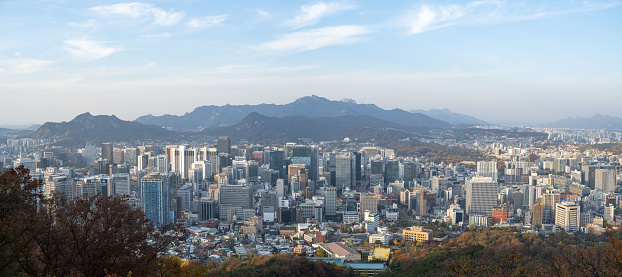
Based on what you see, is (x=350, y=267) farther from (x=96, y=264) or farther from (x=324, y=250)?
(x=96, y=264)

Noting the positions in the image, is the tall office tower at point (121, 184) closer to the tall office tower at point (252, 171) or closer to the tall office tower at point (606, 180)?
the tall office tower at point (252, 171)

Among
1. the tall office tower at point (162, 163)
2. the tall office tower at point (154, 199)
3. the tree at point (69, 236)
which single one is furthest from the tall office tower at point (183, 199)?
the tree at point (69, 236)

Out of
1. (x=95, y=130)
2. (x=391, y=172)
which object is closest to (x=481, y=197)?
(x=391, y=172)

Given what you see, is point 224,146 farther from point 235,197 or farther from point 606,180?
point 606,180

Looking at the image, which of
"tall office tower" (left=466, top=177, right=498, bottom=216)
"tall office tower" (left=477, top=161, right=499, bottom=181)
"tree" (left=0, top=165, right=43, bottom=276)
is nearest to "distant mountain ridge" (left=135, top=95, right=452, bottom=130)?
"tall office tower" (left=477, top=161, right=499, bottom=181)

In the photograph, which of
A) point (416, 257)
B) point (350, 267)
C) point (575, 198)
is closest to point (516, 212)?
point (575, 198)

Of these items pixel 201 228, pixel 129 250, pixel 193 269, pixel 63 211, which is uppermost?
pixel 63 211
